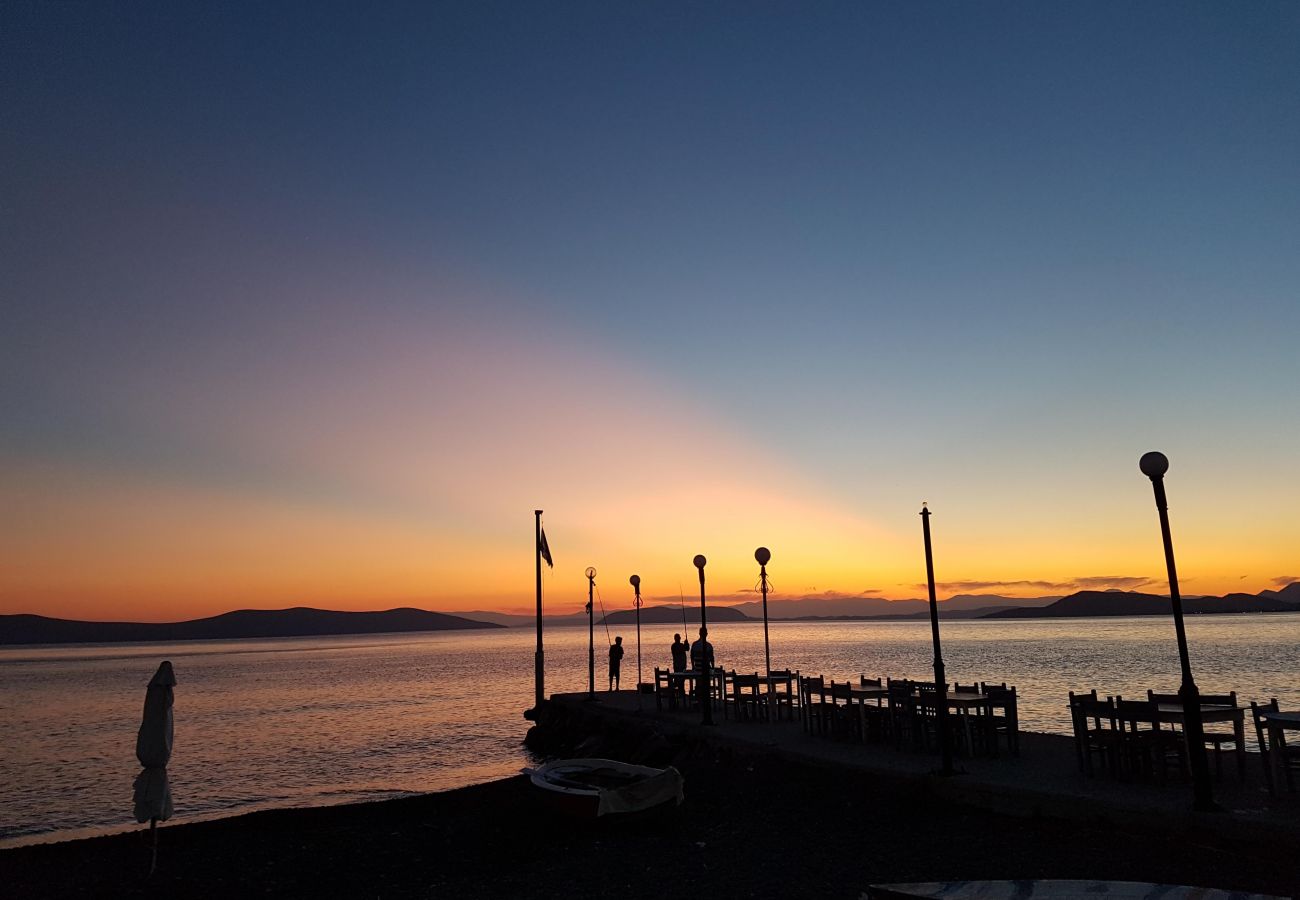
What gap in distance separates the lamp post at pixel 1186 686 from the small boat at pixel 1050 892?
396cm

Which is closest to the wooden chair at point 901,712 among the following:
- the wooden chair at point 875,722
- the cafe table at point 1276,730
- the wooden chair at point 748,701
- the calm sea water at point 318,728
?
the wooden chair at point 875,722

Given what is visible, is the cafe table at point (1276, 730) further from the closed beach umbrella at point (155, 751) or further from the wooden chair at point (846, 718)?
the closed beach umbrella at point (155, 751)

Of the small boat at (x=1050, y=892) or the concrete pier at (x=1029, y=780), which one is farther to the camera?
the concrete pier at (x=1029, y=780)

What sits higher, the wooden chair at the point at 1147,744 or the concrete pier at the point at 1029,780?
the wooden chair at the point at 1147,744

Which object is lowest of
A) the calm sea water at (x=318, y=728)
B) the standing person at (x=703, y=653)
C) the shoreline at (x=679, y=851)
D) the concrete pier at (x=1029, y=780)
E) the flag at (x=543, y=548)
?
the calm sea water at (x=318, y=728)

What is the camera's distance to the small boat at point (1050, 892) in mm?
6738

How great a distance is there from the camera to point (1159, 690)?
152 ft

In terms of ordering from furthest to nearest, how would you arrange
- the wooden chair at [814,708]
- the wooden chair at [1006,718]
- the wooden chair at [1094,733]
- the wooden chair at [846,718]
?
1. the wooden chair at [814,708]
2. the wooden chair at [846,718]
3. the wooden chair at [1006,718]
4. the wooden chair at [1094,733]

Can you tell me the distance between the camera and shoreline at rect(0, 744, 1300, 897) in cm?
1037

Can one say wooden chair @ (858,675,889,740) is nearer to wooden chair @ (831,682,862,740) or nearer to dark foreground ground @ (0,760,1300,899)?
wooden chair @ (831,682,862,740)

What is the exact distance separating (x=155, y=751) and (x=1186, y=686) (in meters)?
15.1

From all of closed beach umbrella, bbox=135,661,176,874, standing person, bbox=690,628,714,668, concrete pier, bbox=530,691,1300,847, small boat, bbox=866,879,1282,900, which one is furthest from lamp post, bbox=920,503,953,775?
closed beach umbrella, bbox=135,661,176,874

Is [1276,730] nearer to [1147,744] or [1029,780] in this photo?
[1147,744]

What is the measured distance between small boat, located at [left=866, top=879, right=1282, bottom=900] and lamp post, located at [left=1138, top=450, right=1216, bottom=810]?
396cm
